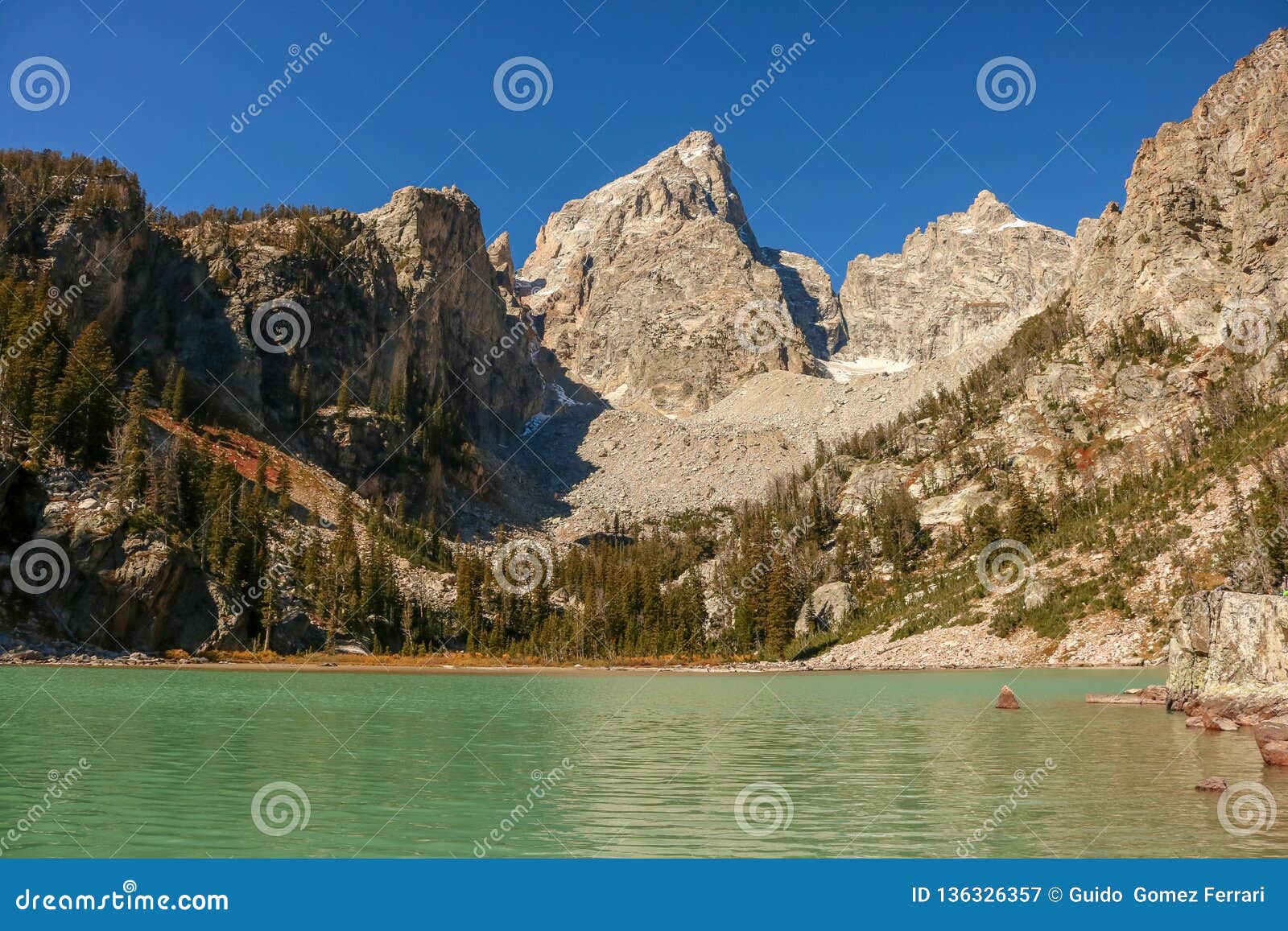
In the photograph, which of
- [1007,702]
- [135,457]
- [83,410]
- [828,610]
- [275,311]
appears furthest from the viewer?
[275,311]

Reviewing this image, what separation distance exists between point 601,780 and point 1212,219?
140961 mm

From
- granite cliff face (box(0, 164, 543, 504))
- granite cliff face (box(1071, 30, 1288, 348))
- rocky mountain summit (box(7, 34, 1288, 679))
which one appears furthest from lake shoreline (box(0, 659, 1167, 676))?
granite cliff face (box(0, 164, 543, 504))

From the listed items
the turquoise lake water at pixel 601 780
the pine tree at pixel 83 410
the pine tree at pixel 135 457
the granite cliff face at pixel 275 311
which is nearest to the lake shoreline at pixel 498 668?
the pine tree at pixel 135 457

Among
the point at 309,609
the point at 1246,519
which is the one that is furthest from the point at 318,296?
the point at 1246,519

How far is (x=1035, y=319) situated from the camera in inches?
6393

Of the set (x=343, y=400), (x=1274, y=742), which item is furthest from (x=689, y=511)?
(x=1274, y=742)

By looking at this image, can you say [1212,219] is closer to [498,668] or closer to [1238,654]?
[1238,654]

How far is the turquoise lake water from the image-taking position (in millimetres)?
14602

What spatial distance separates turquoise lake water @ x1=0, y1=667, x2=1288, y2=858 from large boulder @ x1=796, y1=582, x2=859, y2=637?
62.5 m

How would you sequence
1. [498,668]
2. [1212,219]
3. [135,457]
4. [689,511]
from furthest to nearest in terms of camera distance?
[689,511]
[1212,219]
[498,668]
[135,457]

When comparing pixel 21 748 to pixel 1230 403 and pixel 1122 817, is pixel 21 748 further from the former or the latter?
pixel 1230 403

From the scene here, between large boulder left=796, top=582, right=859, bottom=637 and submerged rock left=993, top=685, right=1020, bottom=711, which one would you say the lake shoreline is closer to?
large boulder left=796, top=582, right=859, bottom=637

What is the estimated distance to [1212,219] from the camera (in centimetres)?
12525
